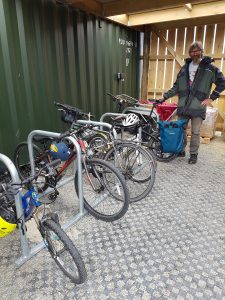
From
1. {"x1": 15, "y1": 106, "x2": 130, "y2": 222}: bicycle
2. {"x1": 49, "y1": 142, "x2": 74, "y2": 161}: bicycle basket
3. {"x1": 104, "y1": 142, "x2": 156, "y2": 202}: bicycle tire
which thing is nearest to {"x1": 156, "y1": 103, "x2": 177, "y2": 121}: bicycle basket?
{"x1": 104, "y1": 142, "x2": 156, "y2": 202}: bicycle tire

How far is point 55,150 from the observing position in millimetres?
2127

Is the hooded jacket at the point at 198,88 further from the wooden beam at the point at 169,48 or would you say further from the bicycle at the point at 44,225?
the bicycle at the point at 44,225

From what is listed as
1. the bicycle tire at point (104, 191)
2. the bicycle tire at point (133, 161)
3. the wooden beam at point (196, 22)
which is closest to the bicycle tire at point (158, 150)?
the bicycle tire at point (133, 161)

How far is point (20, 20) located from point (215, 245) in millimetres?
3117

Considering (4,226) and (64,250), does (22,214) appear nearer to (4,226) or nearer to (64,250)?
(4,226)

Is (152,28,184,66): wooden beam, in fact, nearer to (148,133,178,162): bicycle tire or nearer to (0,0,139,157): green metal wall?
(0,0,139,157): green metal wall

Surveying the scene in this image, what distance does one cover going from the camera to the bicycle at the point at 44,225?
4.79ft

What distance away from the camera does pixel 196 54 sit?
10.5 ft

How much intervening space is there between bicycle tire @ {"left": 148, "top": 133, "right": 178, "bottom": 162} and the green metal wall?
1219 millimetres

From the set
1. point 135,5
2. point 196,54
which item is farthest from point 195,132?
point 135,5

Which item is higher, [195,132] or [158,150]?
[195,132]

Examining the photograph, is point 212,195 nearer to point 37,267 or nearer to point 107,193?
point 107,193

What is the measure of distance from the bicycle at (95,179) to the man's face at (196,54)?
1.94 meters

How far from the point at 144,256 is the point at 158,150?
2155 mm
